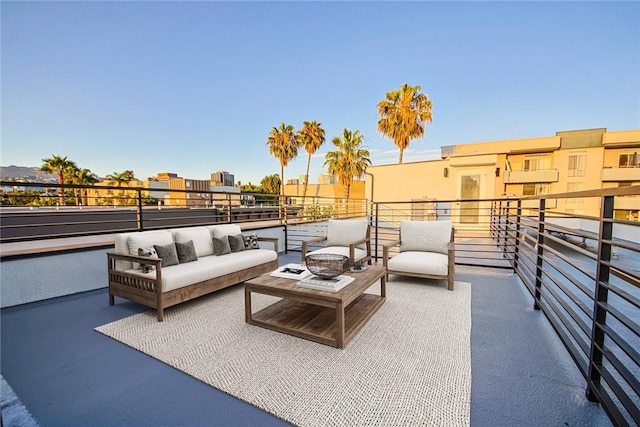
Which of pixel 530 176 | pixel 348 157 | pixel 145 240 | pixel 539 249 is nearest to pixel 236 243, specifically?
pixel 145 240

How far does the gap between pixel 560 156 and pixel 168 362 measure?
17737 mm

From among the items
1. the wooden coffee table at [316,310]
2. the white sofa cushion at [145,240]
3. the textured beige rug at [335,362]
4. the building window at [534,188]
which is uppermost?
the building window at [534,188]

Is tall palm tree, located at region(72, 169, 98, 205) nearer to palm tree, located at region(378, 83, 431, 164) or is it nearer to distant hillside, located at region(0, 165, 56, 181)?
distant hillside, located at region(0, 165, 56, 181)

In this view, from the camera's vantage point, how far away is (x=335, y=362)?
2029 mm

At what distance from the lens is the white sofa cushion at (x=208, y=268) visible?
114 inches

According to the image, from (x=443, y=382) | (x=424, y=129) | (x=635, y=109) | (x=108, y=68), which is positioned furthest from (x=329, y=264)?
(x=635, y=109)

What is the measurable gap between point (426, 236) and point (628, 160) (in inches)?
645

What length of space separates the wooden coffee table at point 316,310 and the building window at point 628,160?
1774 cm

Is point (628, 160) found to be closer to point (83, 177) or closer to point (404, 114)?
point (404, 114)

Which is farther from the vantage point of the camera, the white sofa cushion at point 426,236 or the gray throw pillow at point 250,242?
the gray throw pillow at point 250,242

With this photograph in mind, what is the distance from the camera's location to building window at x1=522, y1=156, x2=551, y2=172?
13672mm

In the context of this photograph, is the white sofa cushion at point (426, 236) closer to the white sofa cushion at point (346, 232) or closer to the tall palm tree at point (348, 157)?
the white sofa cushion at point (346, 232)

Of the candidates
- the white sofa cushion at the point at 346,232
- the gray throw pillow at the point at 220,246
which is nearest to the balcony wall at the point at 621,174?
the white sofa cushion at the point at 346,232

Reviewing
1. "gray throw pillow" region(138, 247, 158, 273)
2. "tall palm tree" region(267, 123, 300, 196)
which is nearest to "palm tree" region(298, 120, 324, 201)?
"tall palm tree" region(267, 123, 300, 196)
